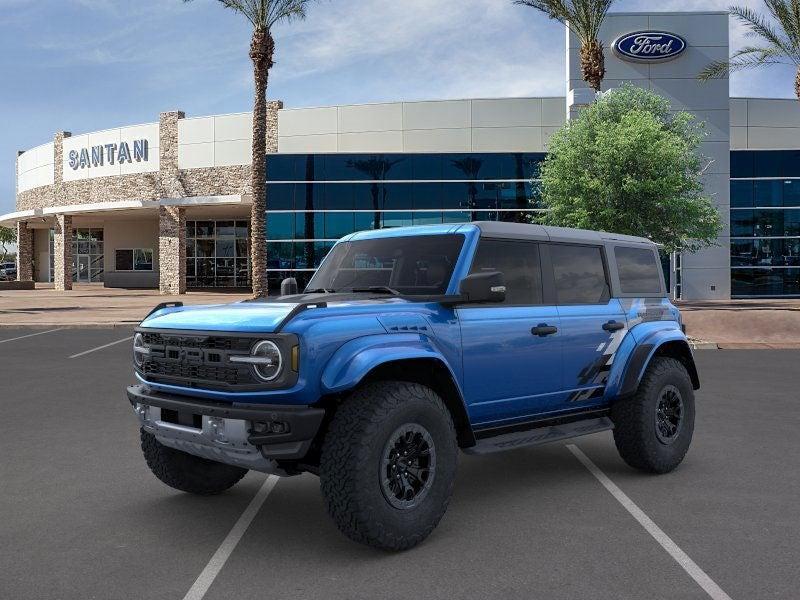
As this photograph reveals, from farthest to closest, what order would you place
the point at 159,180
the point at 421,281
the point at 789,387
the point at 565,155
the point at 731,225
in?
the point at 159,180 < the point at 731,225 < the point at 565,155 < the point at 789,387 < the point at 421,281

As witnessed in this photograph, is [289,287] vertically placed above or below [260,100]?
below

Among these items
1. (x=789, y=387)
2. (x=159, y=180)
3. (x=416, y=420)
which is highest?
(x=159, y=180)

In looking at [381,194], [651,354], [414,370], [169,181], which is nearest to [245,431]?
[414,370]

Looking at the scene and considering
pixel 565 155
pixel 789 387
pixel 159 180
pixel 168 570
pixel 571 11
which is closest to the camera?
pixel 168 570

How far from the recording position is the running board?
4.93 metres

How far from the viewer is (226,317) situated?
4441 millimetres

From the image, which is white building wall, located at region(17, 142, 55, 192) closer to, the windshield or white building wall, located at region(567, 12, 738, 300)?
white building wall, located at region(567, 12, 738, 300)

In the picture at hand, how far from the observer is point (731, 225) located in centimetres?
3469

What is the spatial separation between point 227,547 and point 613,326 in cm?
334

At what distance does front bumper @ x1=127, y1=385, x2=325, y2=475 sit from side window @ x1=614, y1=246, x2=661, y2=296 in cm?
342

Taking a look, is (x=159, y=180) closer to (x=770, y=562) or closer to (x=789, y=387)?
(x=789, y=387)

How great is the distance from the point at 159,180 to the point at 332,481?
4159cm

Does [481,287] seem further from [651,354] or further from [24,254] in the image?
[24,254]

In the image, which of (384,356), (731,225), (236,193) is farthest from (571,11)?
(384,356)
